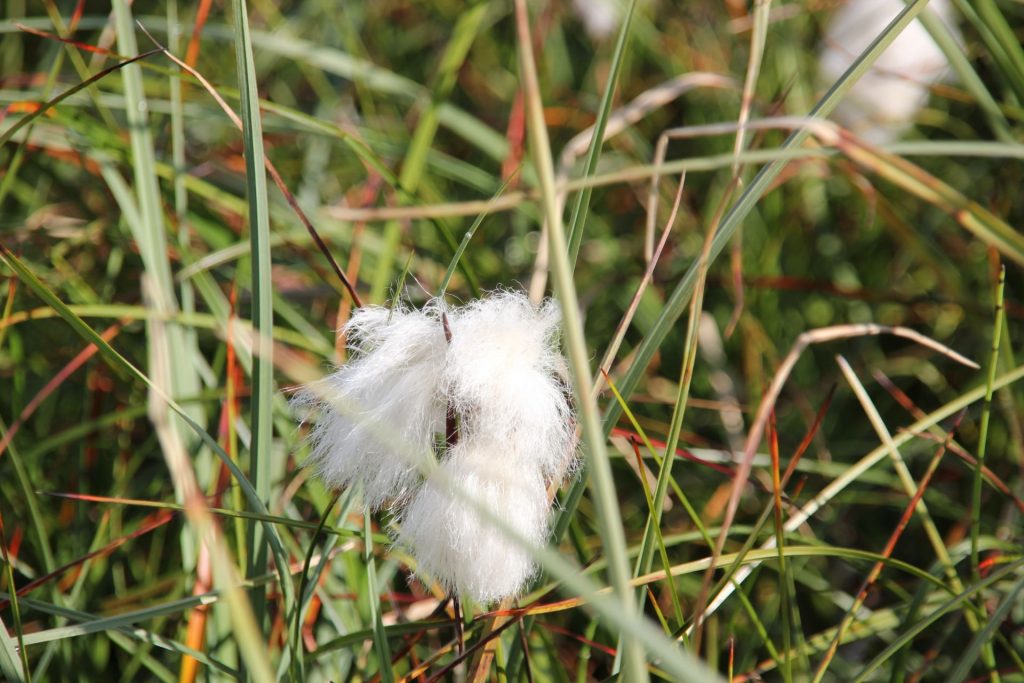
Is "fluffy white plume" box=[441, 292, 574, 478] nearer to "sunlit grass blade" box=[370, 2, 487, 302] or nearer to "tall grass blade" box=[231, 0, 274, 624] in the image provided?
"tall grass blade" box=[231, 0, 274, 624]

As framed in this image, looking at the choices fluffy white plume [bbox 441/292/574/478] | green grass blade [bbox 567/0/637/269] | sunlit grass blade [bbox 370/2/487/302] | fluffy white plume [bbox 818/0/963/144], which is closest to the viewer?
fluffy white plume [bbox 441/292/574/478]

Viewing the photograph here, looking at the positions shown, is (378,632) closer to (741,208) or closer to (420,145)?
(741,208)

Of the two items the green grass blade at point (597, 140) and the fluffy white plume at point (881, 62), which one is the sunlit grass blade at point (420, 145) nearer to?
the green grass blade at point (597, 140)

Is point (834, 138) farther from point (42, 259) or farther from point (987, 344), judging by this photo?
point (42, 259)

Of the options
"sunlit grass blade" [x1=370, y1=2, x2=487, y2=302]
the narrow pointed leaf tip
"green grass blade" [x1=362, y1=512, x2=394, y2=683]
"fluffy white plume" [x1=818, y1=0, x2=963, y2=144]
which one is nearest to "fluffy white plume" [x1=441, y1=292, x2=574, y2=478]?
the narrow pointed leaf tip

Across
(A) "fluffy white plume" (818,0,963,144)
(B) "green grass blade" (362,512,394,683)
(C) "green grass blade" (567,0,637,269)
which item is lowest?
(A) "fluffy white plume" (818,0,963,144)

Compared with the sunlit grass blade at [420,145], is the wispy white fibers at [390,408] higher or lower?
lower

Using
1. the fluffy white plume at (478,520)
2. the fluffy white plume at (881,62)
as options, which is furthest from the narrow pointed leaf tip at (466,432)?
the fluffy white plume at (881,62)

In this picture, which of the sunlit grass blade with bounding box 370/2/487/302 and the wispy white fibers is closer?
the wispy white fibers
